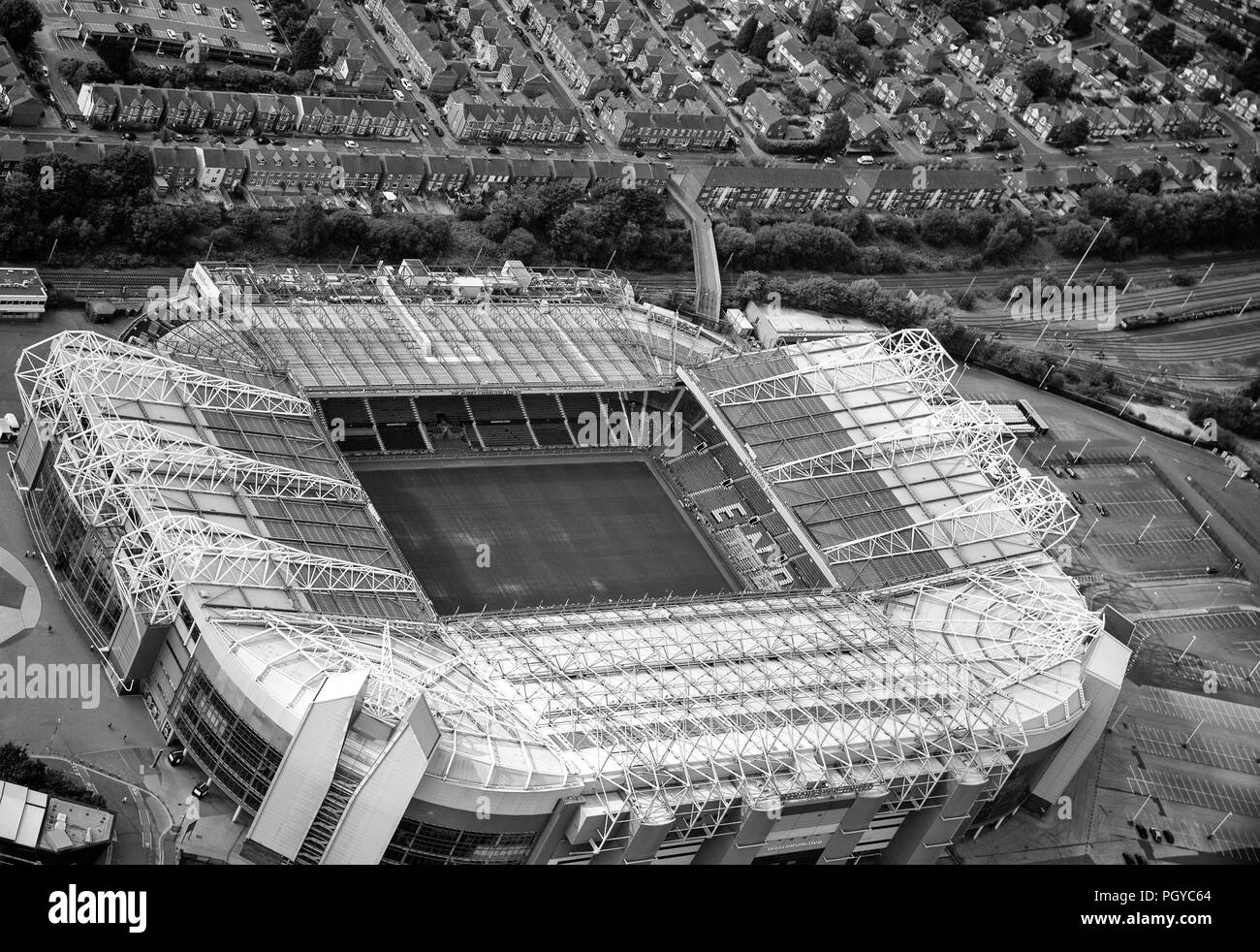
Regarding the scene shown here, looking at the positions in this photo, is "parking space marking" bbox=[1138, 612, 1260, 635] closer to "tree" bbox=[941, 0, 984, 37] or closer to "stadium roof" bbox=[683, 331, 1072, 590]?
"stadium roof" bbox=[683, 331, 1072, 590]

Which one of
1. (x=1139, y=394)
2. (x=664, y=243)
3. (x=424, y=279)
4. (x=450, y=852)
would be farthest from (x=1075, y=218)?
(x=450, y=852)

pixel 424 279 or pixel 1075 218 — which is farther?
pixel 1075 218

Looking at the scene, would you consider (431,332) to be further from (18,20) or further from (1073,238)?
Answer: (1073,238)

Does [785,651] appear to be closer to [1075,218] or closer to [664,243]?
[664,243]

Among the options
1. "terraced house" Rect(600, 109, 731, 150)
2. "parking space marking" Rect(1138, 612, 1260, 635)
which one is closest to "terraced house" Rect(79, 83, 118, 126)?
"terraced house" Rect(600, 109, 731, 150)

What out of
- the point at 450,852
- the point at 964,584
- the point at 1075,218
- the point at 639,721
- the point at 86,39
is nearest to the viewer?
the point at 450,852

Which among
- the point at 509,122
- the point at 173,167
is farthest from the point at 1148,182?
the point at 173,167
